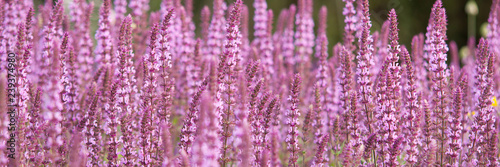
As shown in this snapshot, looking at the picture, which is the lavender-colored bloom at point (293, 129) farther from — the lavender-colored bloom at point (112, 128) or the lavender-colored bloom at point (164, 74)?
the lavender-colored bloom at point (112, 128)

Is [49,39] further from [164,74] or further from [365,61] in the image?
[365,61]

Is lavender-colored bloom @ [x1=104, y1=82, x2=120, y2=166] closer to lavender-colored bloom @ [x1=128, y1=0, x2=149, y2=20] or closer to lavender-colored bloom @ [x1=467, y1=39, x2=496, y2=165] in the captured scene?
lavender-colored bloom @ [x1=467, y1=39, x2=496, y2=165]

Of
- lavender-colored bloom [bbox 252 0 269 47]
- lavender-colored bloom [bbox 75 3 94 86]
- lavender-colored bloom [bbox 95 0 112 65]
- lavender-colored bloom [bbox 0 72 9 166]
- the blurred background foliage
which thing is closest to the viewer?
lavender-colored bloom [bbox 0 72 9 166]

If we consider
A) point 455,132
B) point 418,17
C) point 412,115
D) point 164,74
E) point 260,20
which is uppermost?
point 418,17

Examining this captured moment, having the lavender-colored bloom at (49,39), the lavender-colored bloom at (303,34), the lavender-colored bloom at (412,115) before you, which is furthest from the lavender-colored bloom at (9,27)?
the lavender-colored bloom at (303,34)

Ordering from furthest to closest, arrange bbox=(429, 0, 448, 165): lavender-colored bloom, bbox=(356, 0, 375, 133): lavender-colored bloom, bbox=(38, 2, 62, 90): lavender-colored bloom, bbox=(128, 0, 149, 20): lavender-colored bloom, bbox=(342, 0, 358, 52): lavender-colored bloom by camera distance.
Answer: bbox=(128, 0, 149, 20): lavender-colored bloom, bbox=(342, 0, 358, 52): lavender-colored bloom, bbox=(38, 2, 62, 90): lavender-colored bloom, bbox=(356, 0, 375, 133): lavender-colored bloom, bbox=(429, 0, 448, 165): lavender-colored bloom

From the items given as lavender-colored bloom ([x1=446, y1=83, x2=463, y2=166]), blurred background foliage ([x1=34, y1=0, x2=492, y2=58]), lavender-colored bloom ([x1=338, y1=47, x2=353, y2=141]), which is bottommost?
lavender-colored bloom ([x1=446, y1=83, x2=463, y2=166])

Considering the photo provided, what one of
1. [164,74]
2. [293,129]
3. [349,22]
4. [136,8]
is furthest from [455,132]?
[136,8]

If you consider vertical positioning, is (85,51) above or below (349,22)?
below

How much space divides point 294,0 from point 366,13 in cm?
799

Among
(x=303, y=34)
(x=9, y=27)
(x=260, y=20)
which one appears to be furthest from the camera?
(x=303, y=34)

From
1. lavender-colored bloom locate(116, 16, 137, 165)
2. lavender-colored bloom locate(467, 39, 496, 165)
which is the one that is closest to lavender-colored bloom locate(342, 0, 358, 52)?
lavender-colored bloom locate(467, 39, 496, 165)

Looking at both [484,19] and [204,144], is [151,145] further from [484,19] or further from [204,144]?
[484,19]

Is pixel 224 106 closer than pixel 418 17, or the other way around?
pixel 224 106
